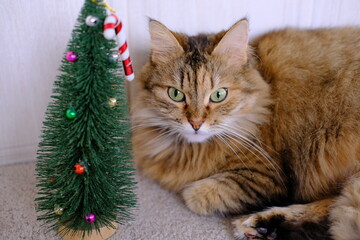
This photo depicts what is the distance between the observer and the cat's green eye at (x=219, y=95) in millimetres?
1181

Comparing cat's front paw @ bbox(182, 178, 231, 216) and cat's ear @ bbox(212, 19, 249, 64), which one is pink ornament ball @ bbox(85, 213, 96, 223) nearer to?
cat's front paw @ bbox(182, 178, 231, 216)

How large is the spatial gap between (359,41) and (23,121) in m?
1.55

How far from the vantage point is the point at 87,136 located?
886mm

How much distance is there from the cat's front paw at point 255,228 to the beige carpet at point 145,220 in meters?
0.05

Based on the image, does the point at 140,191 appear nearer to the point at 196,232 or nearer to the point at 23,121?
the point at 196,232

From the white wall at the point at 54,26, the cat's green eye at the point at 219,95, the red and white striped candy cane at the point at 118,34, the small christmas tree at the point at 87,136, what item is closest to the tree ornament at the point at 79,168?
the small christmas tree at the point at 87,136

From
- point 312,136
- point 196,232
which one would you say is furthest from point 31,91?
point 312,136

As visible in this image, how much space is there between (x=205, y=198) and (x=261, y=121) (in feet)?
1.28

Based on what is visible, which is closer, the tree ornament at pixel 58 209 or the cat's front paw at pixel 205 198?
the tree ornament at pixel 58 209

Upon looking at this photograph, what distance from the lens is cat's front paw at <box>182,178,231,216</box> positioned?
119 centimetres

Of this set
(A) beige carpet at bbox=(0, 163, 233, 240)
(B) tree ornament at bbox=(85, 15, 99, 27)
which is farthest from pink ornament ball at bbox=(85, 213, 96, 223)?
(B) tree ornament at bbox=(85, 15, 99, 27)

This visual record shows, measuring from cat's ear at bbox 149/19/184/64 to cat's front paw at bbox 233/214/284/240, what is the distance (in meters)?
0.67

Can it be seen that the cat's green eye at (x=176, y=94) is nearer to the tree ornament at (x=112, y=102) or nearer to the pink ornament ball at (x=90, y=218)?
the tree ornament at (x=112, y=102)

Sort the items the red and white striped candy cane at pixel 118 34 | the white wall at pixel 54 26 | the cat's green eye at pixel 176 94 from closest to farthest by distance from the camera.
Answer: the red and white striped candy cane at pixel 118 34, the cat's green eye at pixel 176 94, the white wall at pixel 54 26
